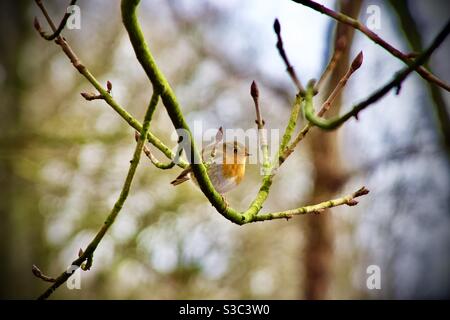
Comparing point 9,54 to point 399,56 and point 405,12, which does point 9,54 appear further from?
point 399,56

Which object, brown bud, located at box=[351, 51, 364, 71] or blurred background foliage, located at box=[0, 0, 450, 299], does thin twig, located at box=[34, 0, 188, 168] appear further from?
blurred background foliage, located at box=[0, 0, 450, 299]

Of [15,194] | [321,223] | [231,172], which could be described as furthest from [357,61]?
[15,194]

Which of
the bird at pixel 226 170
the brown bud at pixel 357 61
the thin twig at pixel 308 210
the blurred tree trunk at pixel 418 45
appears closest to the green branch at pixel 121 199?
the thin twig at pixel 308 210

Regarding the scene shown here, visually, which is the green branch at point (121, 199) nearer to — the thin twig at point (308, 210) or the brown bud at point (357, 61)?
the thin twig at point (308, 210)

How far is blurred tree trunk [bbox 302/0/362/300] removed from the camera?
5023 millimetres

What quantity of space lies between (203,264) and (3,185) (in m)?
3.26

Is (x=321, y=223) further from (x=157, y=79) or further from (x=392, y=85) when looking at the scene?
(x=392, y=85)

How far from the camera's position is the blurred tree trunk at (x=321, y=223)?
5023 mm

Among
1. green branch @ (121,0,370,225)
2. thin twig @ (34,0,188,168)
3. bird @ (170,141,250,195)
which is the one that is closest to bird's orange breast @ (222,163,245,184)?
bird @ (170,141,250,195)

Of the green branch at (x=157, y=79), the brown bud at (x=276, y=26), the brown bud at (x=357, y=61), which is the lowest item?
the green branch at (x=157, y=79)

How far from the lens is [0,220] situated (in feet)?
20.4

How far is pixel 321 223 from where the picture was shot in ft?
16.9
